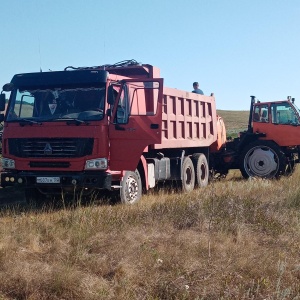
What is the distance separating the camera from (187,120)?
12812 mm

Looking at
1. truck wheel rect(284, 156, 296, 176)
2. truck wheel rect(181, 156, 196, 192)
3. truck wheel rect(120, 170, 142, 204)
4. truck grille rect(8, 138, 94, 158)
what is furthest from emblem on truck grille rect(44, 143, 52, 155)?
truck wheel rect(284, 156, 296, 176)

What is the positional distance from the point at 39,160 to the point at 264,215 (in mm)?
4116

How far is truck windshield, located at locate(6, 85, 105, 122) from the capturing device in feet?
31.4

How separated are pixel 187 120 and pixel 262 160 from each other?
3.64 metres

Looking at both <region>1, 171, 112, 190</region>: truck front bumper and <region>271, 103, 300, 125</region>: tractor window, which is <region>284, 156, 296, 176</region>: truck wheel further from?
<region>1, 171, 112, 190</region>: truck front bumper

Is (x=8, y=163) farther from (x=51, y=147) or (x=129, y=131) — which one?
(x=129, y=131)

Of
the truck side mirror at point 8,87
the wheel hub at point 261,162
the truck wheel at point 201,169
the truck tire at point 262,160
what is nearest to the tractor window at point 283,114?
the truck tire at point 262,160

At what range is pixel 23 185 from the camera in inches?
384

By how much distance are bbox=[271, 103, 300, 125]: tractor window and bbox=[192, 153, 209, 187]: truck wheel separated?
8.15 ft

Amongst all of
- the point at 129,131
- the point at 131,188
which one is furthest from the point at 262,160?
the point at 129,131

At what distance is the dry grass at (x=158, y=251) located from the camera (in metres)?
5.25

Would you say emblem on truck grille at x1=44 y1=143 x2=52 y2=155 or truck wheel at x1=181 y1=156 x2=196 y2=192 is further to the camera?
truck wheel at x1=181 y1=156 x2=196 y2=192

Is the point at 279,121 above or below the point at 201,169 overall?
above

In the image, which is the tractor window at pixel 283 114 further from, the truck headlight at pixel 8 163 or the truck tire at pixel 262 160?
the truck headlight at pixel 8 163
